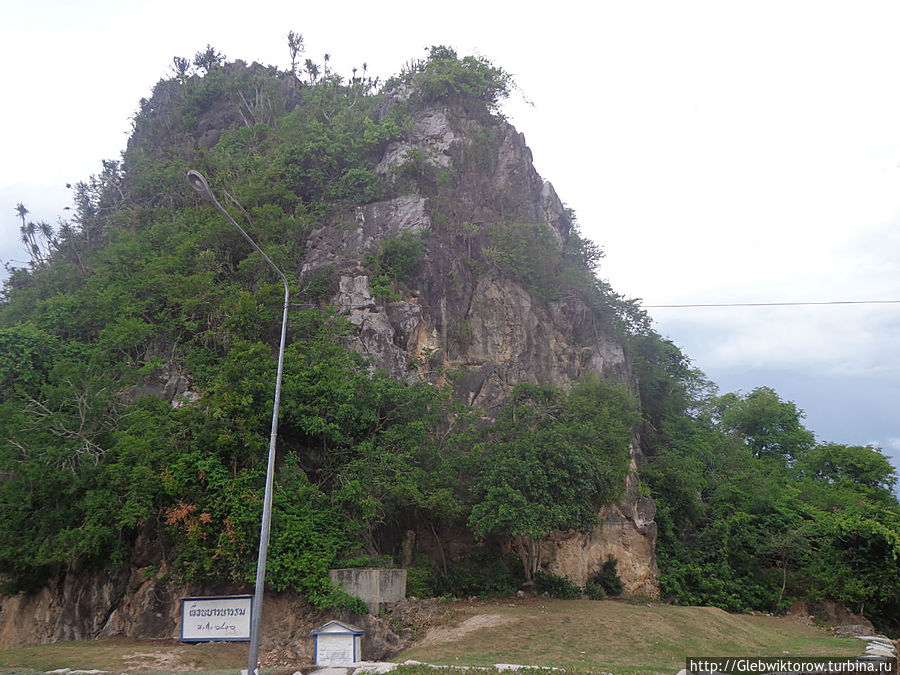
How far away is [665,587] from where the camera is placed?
25469mm

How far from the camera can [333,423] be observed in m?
21.2

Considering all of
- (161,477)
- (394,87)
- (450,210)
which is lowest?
(161,477)

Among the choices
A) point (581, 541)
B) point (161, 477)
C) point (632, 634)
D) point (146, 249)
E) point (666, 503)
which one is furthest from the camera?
point (146, 249)

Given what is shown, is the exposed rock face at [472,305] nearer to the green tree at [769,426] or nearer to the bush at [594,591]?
the bush at [594,591]

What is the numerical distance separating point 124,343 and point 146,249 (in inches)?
302

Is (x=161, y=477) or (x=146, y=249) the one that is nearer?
(x=161, y=477)

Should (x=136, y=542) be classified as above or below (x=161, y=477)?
A: below

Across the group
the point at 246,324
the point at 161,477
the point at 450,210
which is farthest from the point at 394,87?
the point at 161,477

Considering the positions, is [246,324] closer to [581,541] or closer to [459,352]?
[459,352]

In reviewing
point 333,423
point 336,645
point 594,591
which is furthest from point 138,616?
point 594,591

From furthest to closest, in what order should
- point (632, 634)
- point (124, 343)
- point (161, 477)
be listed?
point (124, 343), point (161, 477), point (632, 634)

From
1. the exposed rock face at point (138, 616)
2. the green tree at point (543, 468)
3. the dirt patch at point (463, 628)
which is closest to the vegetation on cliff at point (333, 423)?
the green tree at point (543, 468)

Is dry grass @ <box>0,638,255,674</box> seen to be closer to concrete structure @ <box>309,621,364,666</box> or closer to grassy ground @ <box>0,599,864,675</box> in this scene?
grassy ground @ <box>0,599,864,675</box>

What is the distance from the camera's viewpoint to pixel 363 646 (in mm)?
16703
